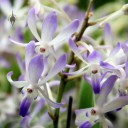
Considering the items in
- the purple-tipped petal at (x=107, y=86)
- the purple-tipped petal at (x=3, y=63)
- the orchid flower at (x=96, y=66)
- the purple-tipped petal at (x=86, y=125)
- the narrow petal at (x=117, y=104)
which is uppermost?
the orchid flower at (x=96, y=66)

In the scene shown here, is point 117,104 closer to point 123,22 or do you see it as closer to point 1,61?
point 1,61

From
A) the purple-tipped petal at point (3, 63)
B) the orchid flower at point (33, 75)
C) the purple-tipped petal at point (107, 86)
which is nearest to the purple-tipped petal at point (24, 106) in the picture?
the orchid flower at point (33, 75)

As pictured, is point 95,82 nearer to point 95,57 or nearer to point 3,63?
point 95,57

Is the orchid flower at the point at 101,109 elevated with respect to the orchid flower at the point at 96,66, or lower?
lower

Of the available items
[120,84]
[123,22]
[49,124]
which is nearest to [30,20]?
[120,84]

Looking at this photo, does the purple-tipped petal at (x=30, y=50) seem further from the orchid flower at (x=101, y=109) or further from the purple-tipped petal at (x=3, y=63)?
the purple-tipped petal at (x=3, y=63)

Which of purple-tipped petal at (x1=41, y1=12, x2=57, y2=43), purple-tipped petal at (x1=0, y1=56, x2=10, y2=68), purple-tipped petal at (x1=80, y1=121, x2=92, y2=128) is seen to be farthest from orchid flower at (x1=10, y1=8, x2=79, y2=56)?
purple-tipped petal at (x1=0, y1=56, x2=10, y2=68)

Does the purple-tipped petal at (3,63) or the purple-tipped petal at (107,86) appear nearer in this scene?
the purple-tipped petal at (107,86)
